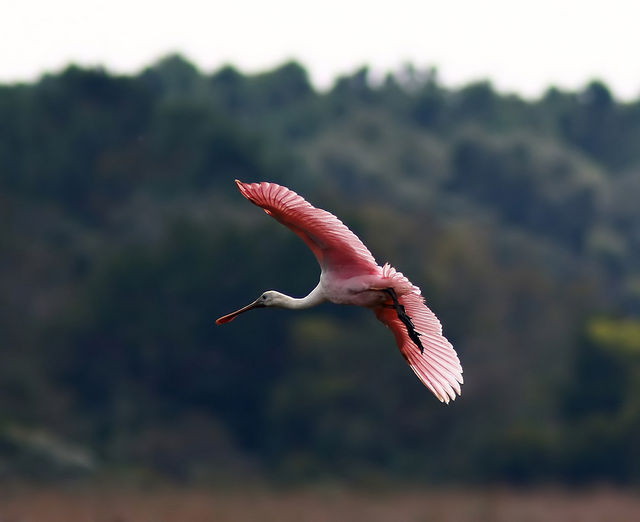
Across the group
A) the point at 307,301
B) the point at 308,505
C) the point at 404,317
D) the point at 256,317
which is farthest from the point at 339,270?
the point at 256,317

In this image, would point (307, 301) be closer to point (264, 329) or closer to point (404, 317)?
point (404, 317)

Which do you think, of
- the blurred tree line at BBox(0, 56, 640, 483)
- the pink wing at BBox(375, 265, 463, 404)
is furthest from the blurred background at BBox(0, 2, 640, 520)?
the pink wing at BBox(375, 265, 463, 404)

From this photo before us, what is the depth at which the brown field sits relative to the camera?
18.7 meters

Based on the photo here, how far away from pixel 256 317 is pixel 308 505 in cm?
1172

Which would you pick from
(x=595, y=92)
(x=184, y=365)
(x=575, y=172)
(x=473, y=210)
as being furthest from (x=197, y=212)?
(x=595, y=92)

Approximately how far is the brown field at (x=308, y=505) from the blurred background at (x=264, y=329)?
6.5 inches

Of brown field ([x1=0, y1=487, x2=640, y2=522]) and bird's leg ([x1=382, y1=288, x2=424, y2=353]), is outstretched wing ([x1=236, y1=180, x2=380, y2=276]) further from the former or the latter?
brown field ([x1=0, y1=487, x2=640, y2=522])

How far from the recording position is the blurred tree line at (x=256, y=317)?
96.1ft

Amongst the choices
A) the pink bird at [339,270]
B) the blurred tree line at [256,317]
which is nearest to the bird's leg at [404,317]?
the pink bird at [339,270]

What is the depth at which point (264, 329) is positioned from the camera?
3294 centimetres

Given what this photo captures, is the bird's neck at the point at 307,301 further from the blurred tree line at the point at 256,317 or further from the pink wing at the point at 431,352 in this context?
the blurred tree line at the point at 256,317

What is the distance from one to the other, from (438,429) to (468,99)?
111 ft

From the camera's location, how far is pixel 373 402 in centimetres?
3027

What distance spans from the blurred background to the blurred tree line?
66mm
